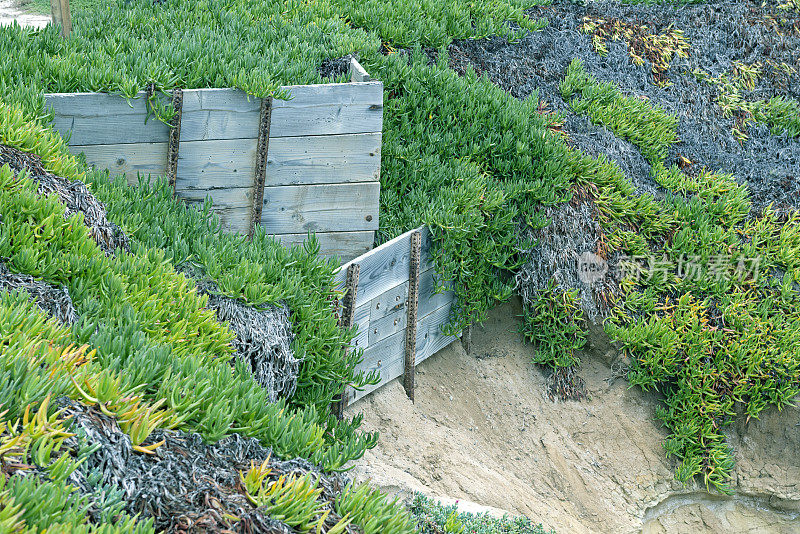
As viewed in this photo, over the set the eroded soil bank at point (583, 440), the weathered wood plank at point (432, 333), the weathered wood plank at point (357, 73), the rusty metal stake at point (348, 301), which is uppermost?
the weathered wood plank at point (357, 73)

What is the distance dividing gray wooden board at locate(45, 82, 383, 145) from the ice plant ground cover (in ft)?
0.43

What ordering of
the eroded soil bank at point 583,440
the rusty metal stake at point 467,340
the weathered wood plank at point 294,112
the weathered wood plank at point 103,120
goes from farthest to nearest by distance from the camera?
the rusty metal stake at point 467,340
the eroded soil bank at point 583,440
the weathered wood plank at point 294,112
the weathered wood plank at point 103,120

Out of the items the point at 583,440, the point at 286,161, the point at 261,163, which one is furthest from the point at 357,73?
the point at 583,440

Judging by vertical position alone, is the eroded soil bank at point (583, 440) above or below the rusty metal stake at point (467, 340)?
below

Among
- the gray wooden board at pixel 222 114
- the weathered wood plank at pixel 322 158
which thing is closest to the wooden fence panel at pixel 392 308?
the weathered wood plank at pixel 322 158

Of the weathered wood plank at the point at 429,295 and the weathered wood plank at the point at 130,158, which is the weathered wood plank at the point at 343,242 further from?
the weathered wood plank at the point at 130,158

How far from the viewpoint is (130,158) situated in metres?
4.61

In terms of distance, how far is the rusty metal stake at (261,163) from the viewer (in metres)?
4.66

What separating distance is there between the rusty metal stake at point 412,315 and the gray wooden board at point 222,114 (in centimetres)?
99

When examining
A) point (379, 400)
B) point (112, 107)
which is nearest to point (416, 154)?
point (379, 400)

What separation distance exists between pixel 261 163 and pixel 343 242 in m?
0.88

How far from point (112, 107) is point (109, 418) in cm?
272

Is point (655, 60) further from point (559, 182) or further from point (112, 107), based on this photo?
point (112, 107)

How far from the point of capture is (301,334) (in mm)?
4125
